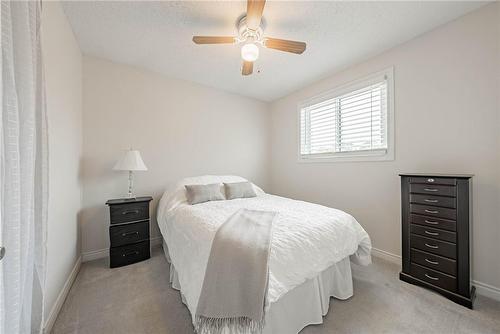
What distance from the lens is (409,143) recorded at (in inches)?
Result: 89.4

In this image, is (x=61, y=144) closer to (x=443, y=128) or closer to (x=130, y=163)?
(x=130, y=163)

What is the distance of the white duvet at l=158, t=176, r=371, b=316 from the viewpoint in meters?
1.26

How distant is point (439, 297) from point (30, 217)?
2937 millimetres

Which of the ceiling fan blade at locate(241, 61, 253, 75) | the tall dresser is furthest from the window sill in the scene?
the ceiling fan blade at locate(241, 61, 253, 75)

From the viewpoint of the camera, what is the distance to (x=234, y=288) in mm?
1141

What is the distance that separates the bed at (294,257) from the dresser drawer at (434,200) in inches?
24.6

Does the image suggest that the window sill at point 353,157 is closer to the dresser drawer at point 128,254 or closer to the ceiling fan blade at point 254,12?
the ceiling fan blade at point 254,12

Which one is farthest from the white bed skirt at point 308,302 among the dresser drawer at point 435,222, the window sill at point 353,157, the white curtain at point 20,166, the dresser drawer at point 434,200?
the window sill at point 353,157

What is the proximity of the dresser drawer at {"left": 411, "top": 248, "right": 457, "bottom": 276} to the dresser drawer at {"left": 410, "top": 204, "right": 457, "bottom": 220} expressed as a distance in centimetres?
38

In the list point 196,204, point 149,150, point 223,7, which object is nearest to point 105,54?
point 149,150

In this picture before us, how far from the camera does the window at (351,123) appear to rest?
2.49 metres

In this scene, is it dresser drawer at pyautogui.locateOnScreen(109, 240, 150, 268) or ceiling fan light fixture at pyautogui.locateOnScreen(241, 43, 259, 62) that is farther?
dresser drawer at pyautogui.locateOnScreen(109, 240, 150, 268)

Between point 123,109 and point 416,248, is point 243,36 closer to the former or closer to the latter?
point 123,109

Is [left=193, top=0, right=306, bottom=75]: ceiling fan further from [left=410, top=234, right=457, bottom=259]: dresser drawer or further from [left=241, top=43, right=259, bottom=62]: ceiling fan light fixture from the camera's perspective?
[left=410, top=234, right=457, bottom=259]: dresser drawer
